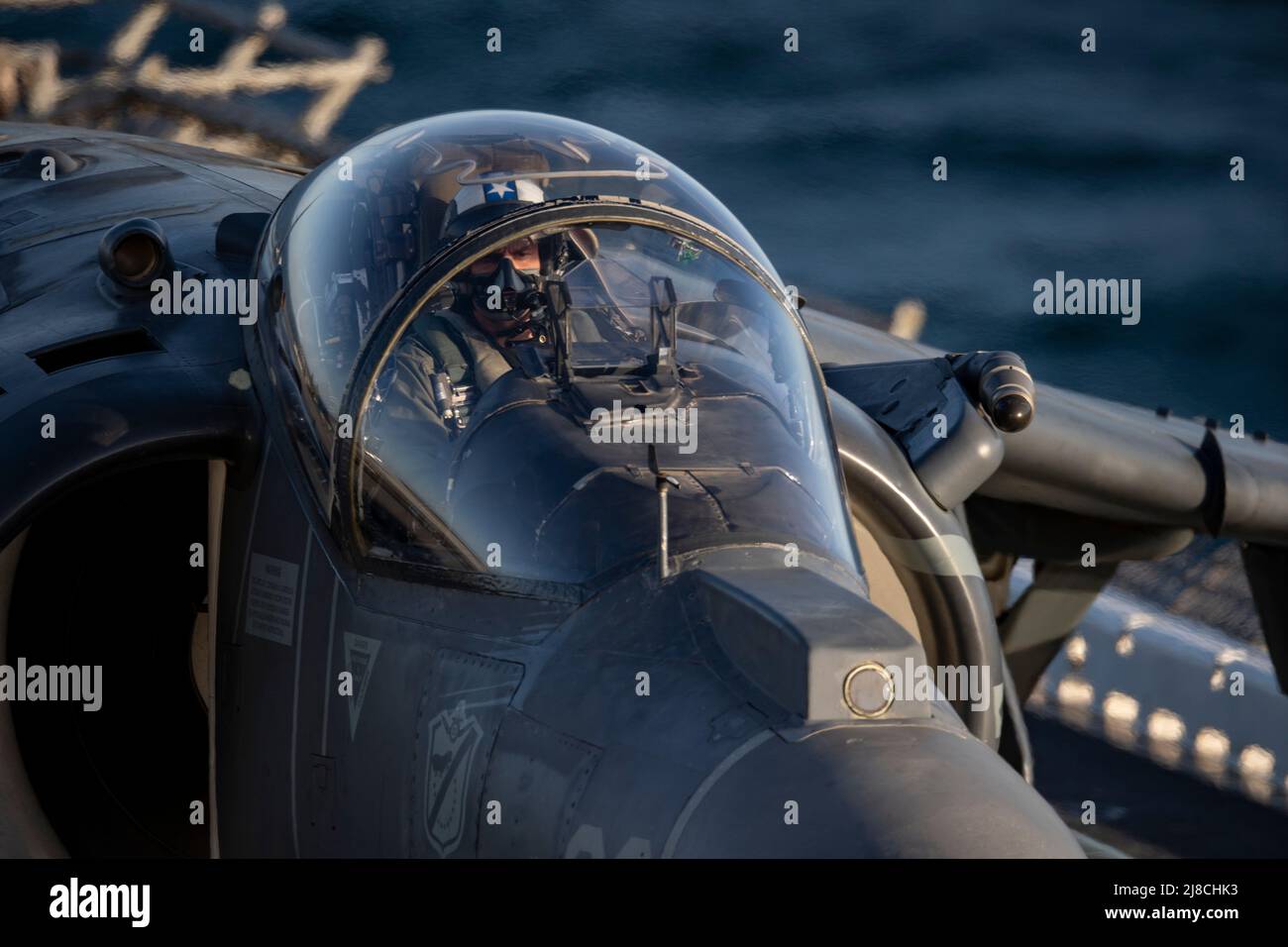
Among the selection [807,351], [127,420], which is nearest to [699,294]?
[807,351]

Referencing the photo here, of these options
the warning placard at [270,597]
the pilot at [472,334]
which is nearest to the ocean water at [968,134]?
the pilot at [472,334]

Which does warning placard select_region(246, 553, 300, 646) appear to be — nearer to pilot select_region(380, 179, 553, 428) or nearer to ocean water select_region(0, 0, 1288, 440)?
pilot select_region(380, 179, 553, 428)

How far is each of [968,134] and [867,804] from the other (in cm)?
2279

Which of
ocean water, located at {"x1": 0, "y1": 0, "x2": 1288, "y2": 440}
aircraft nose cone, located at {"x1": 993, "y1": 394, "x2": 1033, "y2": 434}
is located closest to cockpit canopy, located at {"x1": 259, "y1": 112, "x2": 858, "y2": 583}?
aircraft nose cone, located at {"x1": 993, "y1": 394, "x2": 1033, "y2": 434}

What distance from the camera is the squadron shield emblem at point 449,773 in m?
3.44

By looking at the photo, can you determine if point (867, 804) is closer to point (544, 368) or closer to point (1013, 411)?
point (544, 368)

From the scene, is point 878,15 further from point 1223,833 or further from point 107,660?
point 107,660

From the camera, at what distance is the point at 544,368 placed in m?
3.93

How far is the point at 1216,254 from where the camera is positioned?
2236 centimetres

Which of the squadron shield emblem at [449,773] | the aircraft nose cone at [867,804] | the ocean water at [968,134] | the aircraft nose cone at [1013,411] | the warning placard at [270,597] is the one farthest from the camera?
the ocean water at [968,134]

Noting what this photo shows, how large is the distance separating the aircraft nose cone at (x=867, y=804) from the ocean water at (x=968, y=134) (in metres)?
17.1

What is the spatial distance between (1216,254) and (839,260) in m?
5.15

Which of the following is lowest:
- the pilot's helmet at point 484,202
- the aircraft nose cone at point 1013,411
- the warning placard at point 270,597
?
the warning placard at point 270,597

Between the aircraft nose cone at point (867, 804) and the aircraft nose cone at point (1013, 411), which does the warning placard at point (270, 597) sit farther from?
the aircraft nose cone at point (1013, 411)
